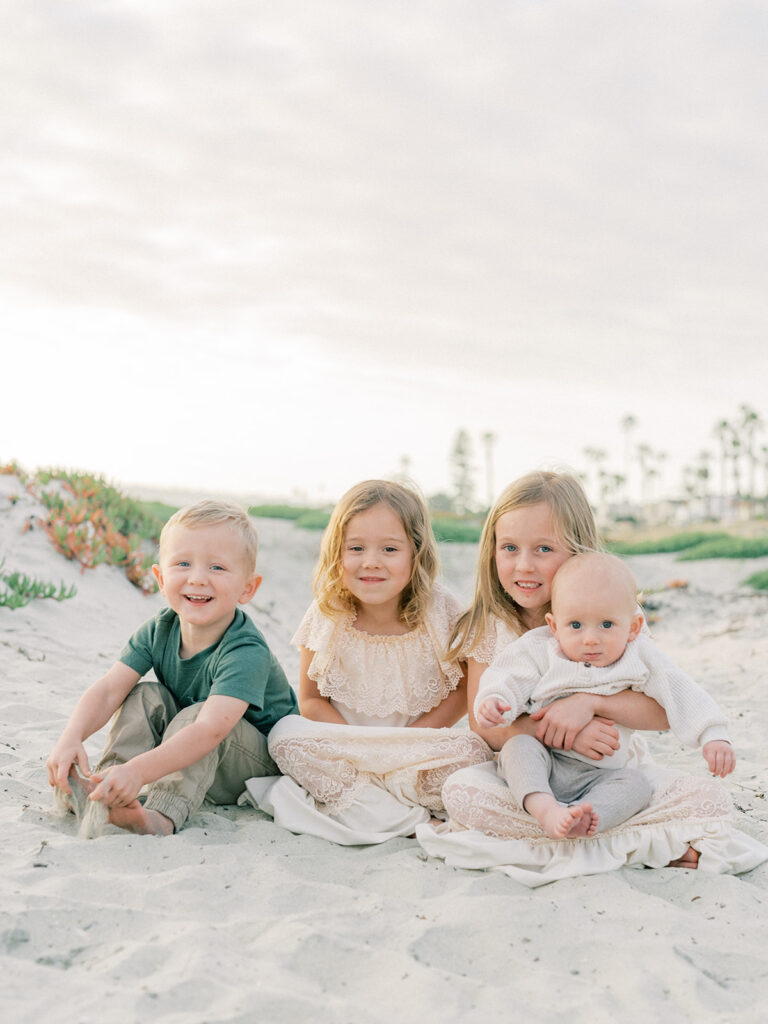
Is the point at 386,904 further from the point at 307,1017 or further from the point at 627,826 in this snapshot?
the point at 627,826

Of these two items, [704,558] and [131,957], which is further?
[704,558]

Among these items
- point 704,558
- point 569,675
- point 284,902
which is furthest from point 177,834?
point 704,558

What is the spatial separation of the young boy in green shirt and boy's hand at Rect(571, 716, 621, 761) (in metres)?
1.15

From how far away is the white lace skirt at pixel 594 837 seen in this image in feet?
9.91

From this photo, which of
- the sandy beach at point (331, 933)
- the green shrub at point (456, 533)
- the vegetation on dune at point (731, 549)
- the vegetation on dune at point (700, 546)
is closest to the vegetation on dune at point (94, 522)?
the sandy beach at point (331, 933)

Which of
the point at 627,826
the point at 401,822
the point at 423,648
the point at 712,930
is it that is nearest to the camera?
the point at 712,930

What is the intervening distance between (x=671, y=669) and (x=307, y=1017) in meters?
1.74

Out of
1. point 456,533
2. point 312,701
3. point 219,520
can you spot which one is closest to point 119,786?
point 219,520

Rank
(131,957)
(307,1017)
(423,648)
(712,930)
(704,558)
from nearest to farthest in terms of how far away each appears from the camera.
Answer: (307,1017)
(131,957)
(712,930)
(423,648)
(704,558)

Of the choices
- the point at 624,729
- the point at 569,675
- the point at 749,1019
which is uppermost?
the point at 569,675

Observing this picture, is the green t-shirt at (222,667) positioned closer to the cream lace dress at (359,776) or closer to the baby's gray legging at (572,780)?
the cream lace dress at (359,776)

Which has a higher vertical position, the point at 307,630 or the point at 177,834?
the point at 307,630

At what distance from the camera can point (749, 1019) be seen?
7.05 ft

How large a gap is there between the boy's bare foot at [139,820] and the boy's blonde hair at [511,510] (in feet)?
4.34
